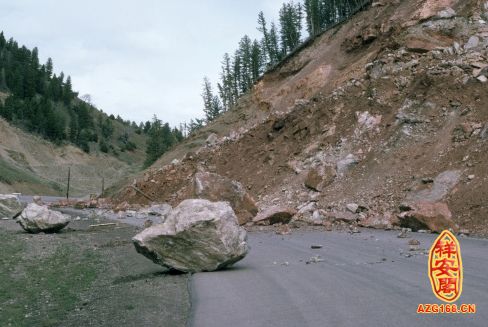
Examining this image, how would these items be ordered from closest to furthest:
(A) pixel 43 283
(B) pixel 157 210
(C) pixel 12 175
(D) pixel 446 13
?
(A) pixel 43 283 < (D) pixel 446 13 < (B) pixel 157 210 < (C) pixel 12 175

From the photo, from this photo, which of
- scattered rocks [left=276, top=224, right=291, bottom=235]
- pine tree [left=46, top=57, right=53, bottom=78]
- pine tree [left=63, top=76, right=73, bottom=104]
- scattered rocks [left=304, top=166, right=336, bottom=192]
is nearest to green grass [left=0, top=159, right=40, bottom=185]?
scattered rocks [left=304, top=166, right=336, bottom=192]

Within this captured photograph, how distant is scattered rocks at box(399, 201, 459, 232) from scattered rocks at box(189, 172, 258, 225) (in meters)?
7.79

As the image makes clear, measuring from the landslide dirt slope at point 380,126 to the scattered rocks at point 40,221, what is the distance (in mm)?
10787

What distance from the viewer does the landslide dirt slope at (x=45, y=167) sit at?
72.0 metres

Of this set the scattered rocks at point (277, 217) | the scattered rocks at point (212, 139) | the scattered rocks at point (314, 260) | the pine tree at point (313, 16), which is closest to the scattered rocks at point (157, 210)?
the scattered rocks at point (212, 139)

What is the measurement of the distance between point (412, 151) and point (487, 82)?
15.5 ft

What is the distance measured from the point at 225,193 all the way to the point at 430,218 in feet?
32.1

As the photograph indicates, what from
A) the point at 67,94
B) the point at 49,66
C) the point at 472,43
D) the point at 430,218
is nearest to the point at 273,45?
the point at 472,43

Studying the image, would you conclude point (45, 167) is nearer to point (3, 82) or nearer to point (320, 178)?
point (3, 82)

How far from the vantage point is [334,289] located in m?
8.39

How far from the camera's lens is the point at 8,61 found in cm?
14625

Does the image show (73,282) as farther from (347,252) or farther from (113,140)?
(113,140)

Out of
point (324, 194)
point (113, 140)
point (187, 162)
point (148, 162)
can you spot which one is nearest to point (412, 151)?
point (324, 194)

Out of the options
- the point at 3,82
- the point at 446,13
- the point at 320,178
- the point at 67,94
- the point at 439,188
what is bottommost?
the point at 439,188
